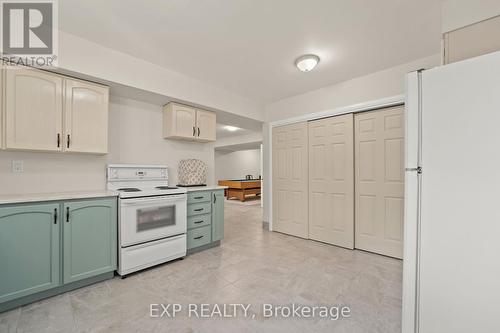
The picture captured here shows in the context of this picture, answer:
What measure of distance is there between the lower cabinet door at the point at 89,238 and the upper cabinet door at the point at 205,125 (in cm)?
157

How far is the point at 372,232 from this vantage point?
10.1ft

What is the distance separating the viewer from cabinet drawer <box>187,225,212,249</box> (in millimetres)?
2984

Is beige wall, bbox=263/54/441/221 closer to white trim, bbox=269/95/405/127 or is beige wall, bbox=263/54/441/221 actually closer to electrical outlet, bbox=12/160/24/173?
white trim, bbox=269/95/405/127

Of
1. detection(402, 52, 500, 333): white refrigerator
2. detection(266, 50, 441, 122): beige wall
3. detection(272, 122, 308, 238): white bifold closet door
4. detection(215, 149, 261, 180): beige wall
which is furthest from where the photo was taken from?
detection(215, 149, 261, 180): beige wall

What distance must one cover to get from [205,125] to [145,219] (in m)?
1.67

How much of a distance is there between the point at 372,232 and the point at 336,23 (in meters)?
2.69

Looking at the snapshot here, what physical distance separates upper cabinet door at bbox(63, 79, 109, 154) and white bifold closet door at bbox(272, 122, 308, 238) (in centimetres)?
277

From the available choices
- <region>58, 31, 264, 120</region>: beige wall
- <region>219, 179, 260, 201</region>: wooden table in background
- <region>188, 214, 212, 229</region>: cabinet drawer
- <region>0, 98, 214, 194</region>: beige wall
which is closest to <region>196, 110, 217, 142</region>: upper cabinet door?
<region>58, 31, 264, 120</region>: beige wall

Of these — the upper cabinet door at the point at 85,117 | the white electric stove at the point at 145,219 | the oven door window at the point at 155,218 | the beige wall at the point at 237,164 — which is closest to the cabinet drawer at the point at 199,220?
the white electric stove at the point at 145,219

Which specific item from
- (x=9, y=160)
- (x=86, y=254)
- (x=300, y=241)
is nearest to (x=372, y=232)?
(x=300, y=241)

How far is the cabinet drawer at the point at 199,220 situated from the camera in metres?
3.01

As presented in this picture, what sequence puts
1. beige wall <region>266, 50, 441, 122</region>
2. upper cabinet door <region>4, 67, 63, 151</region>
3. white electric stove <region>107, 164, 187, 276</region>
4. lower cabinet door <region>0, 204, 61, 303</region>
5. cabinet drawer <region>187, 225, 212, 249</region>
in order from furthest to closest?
cabinet drawer <region>187, 225, 212, 249</region> → beige wall <region>266, 50, 441, 122</region> → white electric stove <region>107, 164, 187, 276</region> → upper cabinet door <region>4, 67, 63, 151</region> → lower cabinet door <region>0, 204, 61, 303</region>

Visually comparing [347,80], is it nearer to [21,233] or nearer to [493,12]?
[493,12]

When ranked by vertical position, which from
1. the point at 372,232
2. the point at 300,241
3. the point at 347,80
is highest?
the point at 347,80
